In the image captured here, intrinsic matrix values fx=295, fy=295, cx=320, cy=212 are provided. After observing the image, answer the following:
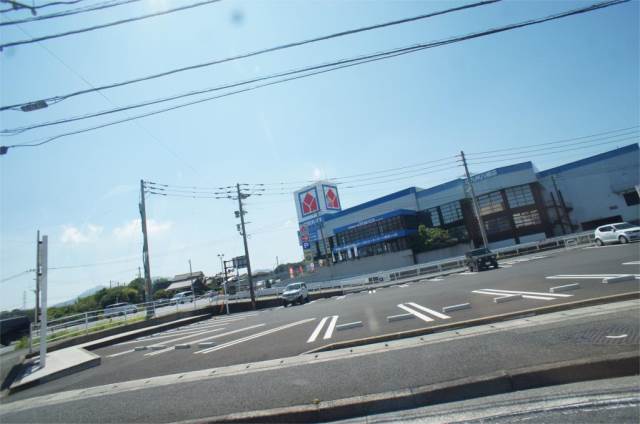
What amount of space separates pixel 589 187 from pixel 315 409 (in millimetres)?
55825

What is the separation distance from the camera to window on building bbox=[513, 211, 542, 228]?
3991cm

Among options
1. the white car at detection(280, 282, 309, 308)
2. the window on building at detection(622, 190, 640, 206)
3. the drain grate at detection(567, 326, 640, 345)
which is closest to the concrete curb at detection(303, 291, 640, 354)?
the drain grate at detection(567, 326, 640, 345)

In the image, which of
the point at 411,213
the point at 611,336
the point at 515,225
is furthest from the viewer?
the point at 411,213

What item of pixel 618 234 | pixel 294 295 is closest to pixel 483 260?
pixel 618 234

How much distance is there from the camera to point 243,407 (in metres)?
4.21

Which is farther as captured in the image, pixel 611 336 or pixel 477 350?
pixel 477 350

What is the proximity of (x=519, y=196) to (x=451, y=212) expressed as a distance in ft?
30.4

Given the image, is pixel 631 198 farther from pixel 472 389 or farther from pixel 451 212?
pixel 472 389

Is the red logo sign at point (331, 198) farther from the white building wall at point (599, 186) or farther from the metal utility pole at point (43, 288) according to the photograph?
the metal utility pole at point (43, 288)

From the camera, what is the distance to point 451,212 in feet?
154

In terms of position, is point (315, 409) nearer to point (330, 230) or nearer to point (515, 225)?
point (515, 225)

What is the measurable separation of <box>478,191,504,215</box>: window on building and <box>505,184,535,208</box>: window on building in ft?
3.67

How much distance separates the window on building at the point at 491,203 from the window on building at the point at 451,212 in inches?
126

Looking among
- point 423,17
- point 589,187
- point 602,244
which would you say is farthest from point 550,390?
point 589,187
